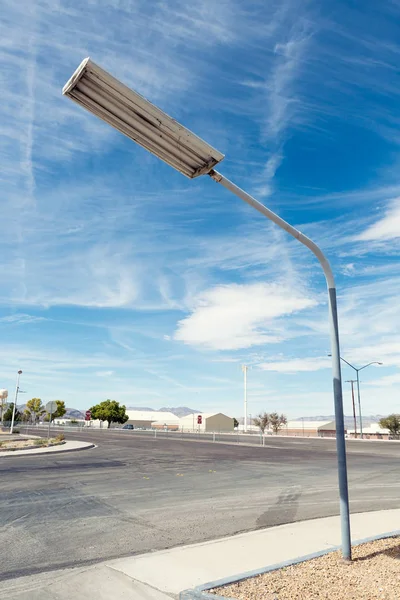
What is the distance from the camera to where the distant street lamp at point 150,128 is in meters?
3.86

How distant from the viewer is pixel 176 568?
5.41 meters

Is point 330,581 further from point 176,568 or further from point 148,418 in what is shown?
point 148,418

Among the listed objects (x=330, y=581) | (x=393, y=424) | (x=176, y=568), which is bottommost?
(x=176, y=568)

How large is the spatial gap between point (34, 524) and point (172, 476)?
719cm

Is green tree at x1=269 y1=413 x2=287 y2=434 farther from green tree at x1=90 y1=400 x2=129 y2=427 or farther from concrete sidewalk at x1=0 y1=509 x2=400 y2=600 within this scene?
concrete sidewalk at x1=0 y1=509 x2=400 y2=600

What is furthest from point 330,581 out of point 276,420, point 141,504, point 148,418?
point 148,418

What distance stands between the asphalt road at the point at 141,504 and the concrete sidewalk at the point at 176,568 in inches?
18.8

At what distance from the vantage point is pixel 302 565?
531cm

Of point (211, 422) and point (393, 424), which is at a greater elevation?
point (211, 422)

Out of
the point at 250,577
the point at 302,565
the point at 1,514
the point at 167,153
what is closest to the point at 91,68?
the point at 167,153

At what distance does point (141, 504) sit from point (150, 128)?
27.1 feet

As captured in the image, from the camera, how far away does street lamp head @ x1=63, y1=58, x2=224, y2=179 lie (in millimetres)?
3834

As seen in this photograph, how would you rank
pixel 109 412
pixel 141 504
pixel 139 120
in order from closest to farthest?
pixel 139 120 < pixel 141 504 < pixel 109 412

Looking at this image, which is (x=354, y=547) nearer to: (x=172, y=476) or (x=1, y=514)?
(x=1, y=514)
